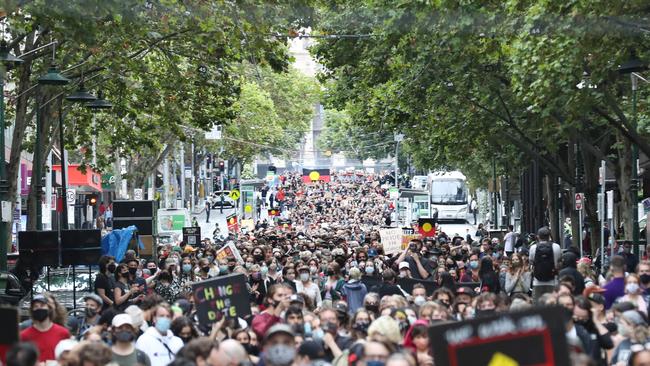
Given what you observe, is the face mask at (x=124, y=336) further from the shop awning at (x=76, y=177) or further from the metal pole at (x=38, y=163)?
the shop awning at (x=76, y=177)

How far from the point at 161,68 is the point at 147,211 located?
7.49 m

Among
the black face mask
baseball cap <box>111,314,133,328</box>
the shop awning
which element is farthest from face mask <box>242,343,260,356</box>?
the shop awning

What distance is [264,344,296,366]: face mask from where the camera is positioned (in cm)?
986

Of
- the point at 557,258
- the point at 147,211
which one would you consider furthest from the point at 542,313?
the point at 147,211

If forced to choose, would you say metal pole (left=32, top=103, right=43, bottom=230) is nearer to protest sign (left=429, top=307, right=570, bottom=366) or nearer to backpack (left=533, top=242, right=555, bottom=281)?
backpack (left=533, top=242, right=555, bottom=281)

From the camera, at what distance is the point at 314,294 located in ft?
70.1

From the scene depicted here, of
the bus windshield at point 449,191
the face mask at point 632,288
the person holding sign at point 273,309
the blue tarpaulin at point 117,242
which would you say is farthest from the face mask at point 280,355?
the bus windshield at point 449,191

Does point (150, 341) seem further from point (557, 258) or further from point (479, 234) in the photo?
point (479, 234)

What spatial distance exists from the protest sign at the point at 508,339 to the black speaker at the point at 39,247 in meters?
17.2

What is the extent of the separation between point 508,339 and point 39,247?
17469 mm

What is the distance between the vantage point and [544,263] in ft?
70.7

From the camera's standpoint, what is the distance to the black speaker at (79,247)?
24.4 metres

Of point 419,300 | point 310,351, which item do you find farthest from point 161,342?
point 419,300

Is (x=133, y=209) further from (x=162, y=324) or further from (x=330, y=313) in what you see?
(x=162, y=324)
